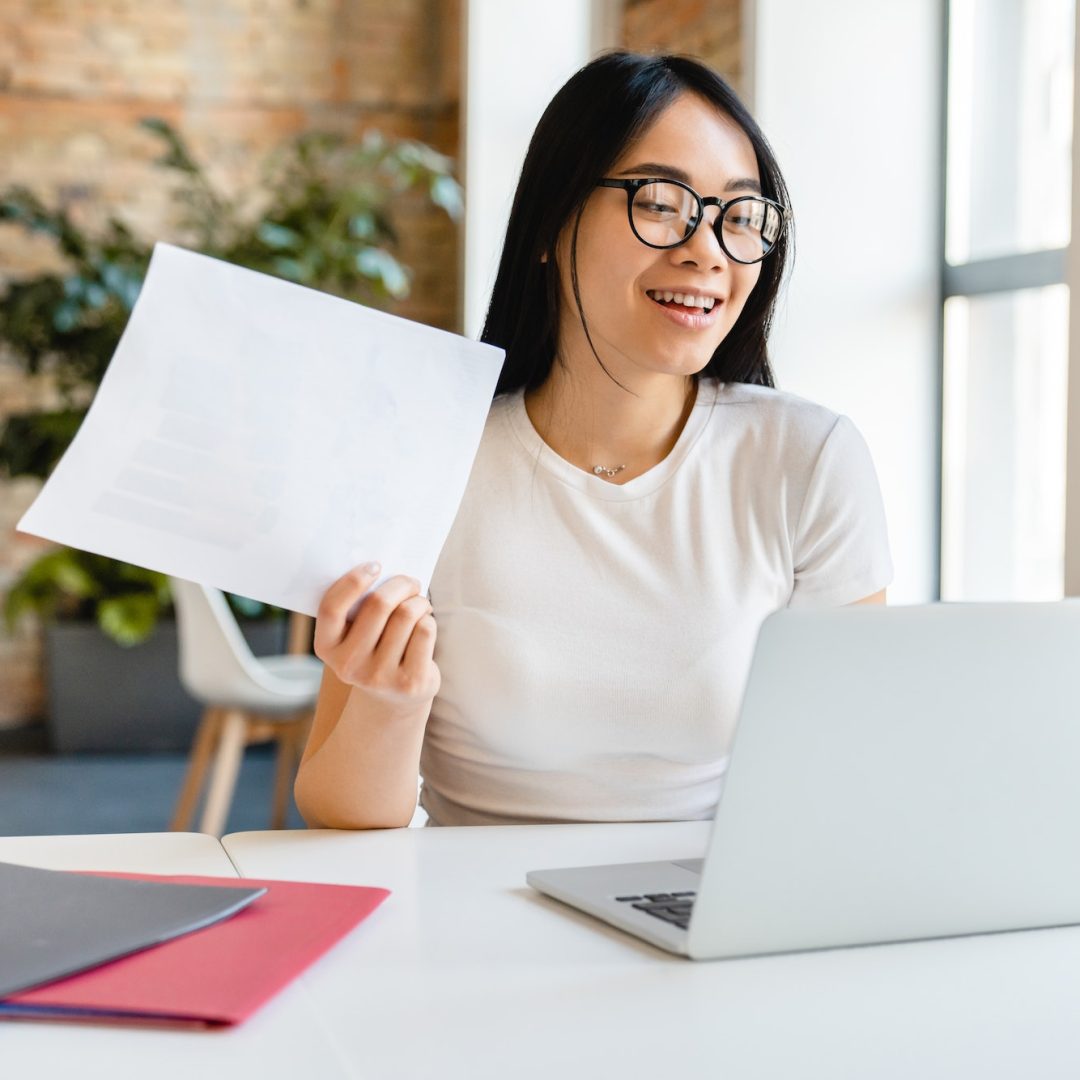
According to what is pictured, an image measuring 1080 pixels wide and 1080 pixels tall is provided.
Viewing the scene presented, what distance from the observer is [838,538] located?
1.46 metres

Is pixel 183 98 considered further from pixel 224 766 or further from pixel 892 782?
pixel 892 782

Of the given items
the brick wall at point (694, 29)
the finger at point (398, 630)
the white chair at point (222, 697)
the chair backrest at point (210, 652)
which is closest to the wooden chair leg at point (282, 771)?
the white chair at point (222, 697)

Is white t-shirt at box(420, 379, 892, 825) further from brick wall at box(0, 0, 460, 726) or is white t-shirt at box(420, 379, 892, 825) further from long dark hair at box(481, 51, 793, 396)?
brick wall at box(0, 0, 460, 726)

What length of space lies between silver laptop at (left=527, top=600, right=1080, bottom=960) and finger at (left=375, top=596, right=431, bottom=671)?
0.34 metres

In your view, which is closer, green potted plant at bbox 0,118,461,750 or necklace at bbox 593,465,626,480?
necklace at bbox 593,465,626,480

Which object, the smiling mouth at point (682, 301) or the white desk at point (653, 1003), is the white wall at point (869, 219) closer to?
the smiling mouth at point (682, 301)

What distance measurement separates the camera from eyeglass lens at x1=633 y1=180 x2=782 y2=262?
1.40 metres

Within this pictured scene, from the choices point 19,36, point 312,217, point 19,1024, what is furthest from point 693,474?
point 19,36

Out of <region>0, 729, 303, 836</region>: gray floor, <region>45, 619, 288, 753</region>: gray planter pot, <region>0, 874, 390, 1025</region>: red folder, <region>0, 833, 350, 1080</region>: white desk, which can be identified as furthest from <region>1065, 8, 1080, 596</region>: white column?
<region>45, 619, 288, 753</region>: gray planter pot

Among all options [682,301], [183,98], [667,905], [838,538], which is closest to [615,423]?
[682,301]

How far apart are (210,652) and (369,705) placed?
236cm

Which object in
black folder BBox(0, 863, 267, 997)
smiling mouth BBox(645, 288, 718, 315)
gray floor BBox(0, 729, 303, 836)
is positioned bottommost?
gray floor BBox(0, 729, 303, 836)

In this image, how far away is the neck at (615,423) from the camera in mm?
1512

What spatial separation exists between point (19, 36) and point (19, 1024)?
542cm
